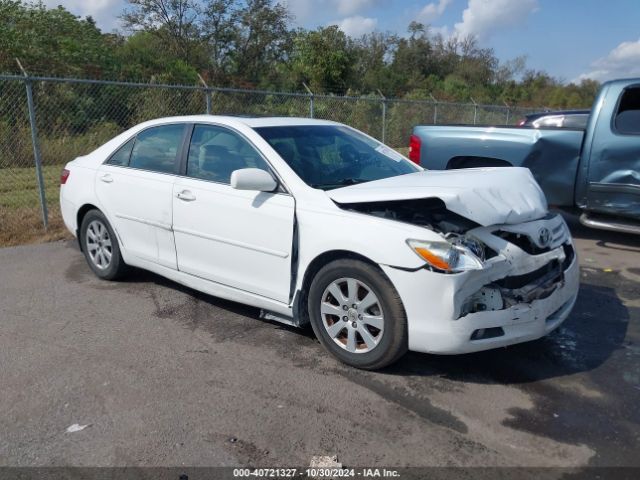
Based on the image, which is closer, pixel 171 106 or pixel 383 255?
pixel 383 255

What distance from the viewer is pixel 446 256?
10.5 ft

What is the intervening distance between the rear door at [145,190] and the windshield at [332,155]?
3.07 feet

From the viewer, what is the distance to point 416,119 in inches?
696

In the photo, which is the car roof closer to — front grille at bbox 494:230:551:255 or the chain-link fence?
front grille at bbox 494:230:551:255

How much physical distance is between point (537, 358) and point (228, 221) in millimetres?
2367

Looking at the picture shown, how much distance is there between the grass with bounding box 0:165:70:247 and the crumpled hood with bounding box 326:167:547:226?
5197 mm

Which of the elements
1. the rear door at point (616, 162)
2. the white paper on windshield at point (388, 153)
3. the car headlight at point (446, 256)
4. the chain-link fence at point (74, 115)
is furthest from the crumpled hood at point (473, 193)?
the chain-link fence at point (74, 115)

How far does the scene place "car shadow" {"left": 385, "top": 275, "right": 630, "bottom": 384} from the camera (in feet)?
11.9

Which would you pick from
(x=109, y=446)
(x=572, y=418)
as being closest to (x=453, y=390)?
(x=572, y=418)

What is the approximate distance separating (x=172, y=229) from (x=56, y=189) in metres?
6.56

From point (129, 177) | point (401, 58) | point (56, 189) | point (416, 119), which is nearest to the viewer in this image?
point (129, 177)

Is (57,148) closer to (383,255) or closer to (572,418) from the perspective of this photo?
(383,255)

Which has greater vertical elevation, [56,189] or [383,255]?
[383,255]

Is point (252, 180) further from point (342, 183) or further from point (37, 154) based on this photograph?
point (37, 154)
